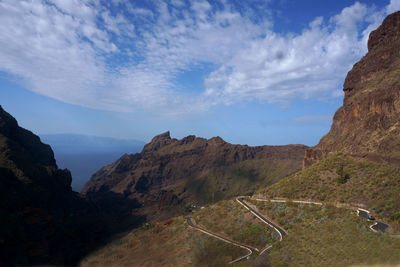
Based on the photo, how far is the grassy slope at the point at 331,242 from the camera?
1588cm

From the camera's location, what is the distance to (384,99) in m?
50.6

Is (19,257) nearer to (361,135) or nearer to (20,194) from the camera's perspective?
(20,194)

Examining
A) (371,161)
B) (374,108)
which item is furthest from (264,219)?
(374,108)

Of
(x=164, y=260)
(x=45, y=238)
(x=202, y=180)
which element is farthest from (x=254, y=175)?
(x=164, y=260)

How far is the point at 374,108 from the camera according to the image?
52906 millimetres

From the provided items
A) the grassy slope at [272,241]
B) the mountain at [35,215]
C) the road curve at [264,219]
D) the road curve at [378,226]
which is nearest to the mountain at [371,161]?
the road curve at [378,226]

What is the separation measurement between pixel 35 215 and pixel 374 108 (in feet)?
285

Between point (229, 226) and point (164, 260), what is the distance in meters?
10.6

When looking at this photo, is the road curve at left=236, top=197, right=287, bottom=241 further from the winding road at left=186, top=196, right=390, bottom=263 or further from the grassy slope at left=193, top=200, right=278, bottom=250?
the grassy slope at left=193, top=200, right=278, bottom=250

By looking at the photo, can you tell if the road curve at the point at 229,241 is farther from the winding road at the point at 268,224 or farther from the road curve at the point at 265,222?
the road curve at the point at 265,222

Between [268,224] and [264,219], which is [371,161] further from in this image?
[268,224]

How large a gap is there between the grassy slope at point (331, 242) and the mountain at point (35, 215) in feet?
113

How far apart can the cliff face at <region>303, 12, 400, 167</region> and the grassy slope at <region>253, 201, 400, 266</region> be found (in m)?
16.9

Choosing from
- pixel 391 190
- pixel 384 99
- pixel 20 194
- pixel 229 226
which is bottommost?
pixel 20 194
